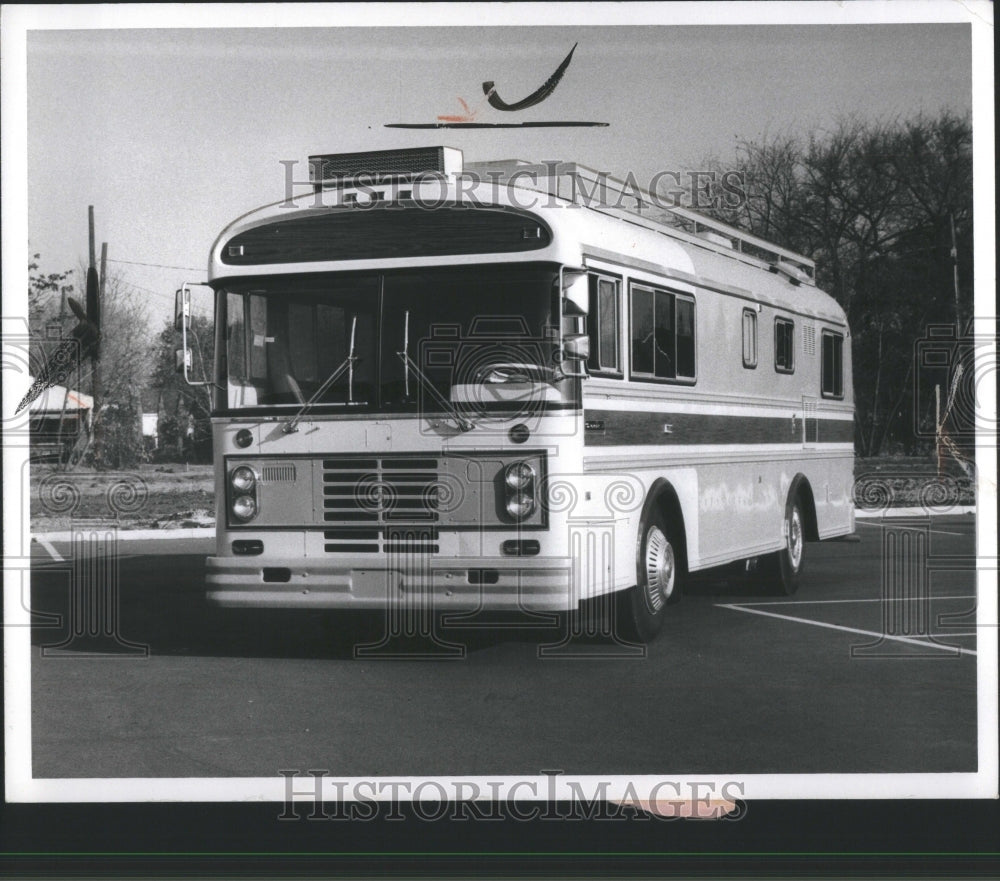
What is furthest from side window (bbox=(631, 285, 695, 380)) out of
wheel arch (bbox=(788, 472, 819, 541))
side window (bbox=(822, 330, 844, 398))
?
side window (bbox=(822, 330, 844, 398))

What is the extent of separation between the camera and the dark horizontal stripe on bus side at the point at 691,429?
357 inches

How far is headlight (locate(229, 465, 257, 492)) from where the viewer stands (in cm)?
913

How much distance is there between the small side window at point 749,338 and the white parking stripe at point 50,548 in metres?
8.42

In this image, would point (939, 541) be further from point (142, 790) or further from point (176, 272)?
point (142, 790)

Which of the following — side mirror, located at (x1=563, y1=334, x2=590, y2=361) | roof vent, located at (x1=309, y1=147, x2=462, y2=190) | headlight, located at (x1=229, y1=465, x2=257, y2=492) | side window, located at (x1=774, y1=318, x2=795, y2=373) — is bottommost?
headlight, located at (x1=229, y1=465, x2=257, y2=492)

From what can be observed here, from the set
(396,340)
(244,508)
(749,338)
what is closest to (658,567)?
(396,340)

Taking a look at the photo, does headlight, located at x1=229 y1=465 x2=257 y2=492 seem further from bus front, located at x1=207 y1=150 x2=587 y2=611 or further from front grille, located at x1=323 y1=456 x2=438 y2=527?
front grille, located at x1=323 y1=456 x2=438 y2=527

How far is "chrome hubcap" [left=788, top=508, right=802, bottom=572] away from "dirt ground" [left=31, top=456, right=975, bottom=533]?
169 inches

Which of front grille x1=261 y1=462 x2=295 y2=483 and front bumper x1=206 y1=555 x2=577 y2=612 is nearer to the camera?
front bumper x1=206 y1=555 x2=577 y2=612

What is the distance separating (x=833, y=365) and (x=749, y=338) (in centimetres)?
260

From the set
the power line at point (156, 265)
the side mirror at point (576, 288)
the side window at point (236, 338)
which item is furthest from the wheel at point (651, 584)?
the power line at point (156, 265)

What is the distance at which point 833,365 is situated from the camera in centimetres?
1394

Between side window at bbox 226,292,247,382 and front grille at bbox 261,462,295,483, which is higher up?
side window at bbox 226,292,247,382
